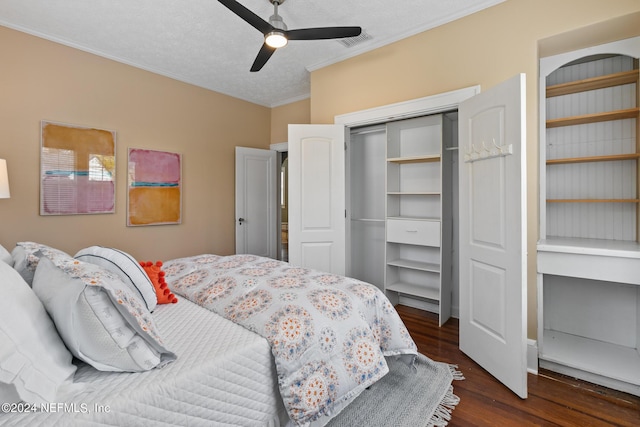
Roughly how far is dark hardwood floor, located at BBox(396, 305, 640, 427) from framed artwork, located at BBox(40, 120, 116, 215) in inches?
147

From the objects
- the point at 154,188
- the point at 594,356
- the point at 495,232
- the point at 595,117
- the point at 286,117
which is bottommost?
the point at 594,356

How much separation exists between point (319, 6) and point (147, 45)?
188 cm

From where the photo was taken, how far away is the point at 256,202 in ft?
15.8

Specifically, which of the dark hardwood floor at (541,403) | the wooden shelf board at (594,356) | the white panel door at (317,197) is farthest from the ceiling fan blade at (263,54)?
the wooden shelf board at (594,356)

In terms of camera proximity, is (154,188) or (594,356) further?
(154,188)

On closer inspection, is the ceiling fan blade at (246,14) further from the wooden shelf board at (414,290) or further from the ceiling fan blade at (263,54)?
the wooden shelf board at (414,290)

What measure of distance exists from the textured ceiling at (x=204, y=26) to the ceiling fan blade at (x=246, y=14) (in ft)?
1.43

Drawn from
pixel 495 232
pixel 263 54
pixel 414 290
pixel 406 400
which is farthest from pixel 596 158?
pixel 263 54

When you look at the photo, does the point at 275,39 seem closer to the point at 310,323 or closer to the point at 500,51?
the point at 500,51

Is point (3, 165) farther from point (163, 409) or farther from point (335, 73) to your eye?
point (335, 73)

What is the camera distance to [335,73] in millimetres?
3549

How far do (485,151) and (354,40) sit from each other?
1.81 metres

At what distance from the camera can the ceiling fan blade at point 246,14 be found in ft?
6.34

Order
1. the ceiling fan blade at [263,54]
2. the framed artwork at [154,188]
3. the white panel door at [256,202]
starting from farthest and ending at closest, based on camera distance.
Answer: the white panel door at [256,202] < the framed artwork at [154,188] < the ceiling fan blade at [263,54]
